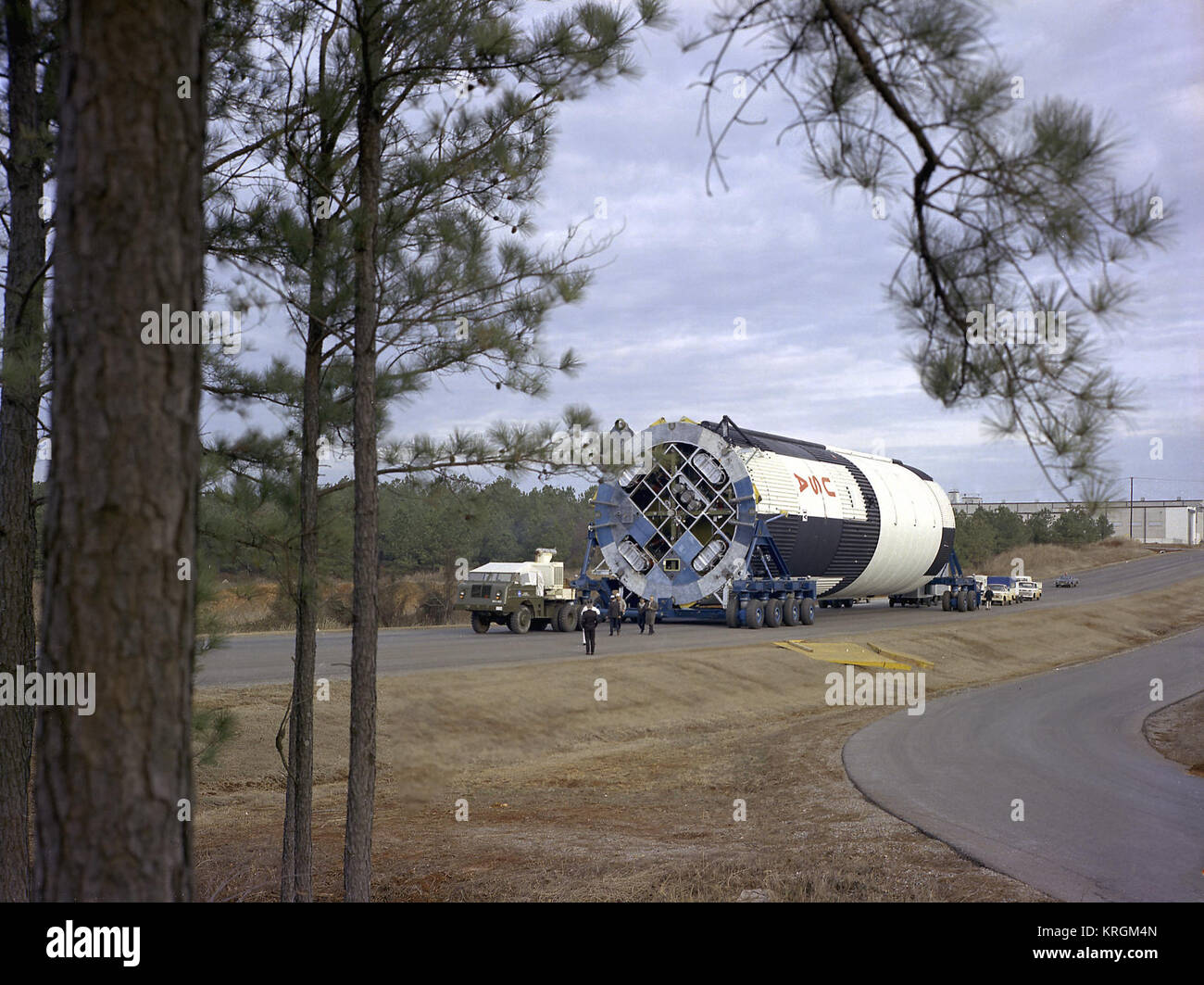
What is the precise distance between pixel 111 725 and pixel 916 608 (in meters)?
48.6

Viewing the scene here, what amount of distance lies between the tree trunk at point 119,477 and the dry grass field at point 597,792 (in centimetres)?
530

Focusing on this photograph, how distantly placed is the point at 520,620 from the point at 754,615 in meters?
7.59

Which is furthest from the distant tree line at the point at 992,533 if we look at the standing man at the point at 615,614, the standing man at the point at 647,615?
the standing man at the point at 615,614

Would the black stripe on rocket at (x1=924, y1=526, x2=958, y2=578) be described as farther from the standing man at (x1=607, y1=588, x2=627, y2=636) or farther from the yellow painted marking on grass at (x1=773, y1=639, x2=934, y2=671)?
the standing man at (x1=607, y1=588, x2=627, y2=636)

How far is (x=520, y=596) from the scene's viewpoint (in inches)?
1291

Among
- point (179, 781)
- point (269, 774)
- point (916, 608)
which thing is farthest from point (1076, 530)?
point (916, 608)

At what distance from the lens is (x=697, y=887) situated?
801 centimetres

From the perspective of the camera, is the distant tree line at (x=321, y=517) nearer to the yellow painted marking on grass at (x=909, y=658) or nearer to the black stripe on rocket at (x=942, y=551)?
the yellow painted marking on grass at (x=909, y=658)

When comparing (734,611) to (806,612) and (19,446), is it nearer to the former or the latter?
(806,612)

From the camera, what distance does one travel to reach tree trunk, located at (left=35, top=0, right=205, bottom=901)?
316 centimetres

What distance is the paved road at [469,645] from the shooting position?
64.4ft

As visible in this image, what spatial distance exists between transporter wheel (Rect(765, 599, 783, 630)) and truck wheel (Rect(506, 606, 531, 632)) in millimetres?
7848

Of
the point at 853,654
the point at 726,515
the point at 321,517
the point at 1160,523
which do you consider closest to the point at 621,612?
the point at 726,515

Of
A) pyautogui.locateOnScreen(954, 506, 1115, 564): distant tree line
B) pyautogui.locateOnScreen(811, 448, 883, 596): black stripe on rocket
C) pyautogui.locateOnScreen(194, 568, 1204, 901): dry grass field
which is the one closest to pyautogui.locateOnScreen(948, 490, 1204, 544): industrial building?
pyautogui.locateOnScreen(954, 506, 1115, 564): distant tree line
